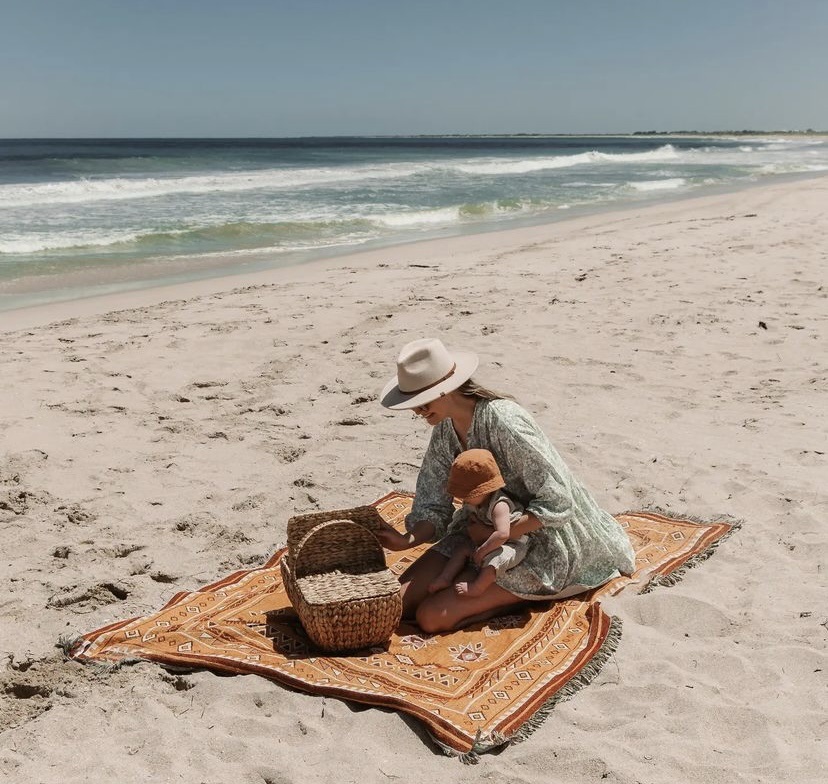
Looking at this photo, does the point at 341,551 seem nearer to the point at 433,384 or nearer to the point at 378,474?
the point at 433,384

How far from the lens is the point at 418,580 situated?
11.2 feet

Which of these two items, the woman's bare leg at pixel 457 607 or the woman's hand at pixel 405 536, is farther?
the woman's hand at pixel 405 536

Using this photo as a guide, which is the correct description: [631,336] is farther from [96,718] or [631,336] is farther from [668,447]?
[96,718]

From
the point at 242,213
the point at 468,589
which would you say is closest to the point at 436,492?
the point at 468,589

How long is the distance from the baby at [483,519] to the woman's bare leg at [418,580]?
3 centimetres

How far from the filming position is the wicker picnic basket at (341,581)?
3.04 metres

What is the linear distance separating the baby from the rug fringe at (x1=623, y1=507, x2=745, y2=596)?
69 centimetres

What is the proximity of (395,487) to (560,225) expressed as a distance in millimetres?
11984

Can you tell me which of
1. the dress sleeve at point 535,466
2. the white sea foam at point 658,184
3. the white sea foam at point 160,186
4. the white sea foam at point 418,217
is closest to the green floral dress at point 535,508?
the dress sleeve at point 535,466

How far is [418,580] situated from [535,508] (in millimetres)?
569

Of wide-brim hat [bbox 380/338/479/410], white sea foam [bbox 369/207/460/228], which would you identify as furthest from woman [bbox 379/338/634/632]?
white sea foam [bbox 369/207/460/228]

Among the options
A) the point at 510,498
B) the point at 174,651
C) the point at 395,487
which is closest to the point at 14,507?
the point at 174,651

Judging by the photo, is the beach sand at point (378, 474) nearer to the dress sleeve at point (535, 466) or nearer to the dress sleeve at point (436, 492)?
the dress sleeve at point (535, 466)

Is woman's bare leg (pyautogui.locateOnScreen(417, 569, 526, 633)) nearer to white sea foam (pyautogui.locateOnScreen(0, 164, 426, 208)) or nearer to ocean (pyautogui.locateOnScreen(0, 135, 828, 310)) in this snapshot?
ocean (pyautogui.locateOnScreen(0, 135, 828, 310))
